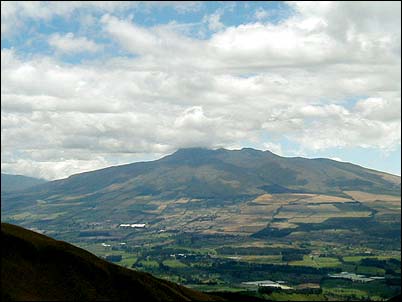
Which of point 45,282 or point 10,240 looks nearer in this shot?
point 45,282

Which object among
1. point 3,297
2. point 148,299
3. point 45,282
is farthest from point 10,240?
point 148,299

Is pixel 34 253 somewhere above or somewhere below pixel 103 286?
above

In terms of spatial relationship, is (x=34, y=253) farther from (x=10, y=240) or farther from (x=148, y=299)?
(x=148, y=299)

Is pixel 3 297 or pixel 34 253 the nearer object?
pixel 3 297

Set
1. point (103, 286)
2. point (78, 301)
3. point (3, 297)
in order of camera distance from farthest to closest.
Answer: point (103, 286) → point (78, 301) → point (3, 297)

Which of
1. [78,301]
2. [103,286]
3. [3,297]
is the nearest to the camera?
[3,297]

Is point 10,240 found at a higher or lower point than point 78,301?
higher

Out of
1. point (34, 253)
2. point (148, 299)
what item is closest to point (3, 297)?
point (34, 253)

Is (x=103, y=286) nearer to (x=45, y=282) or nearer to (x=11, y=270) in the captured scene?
(x=45, y=282)
